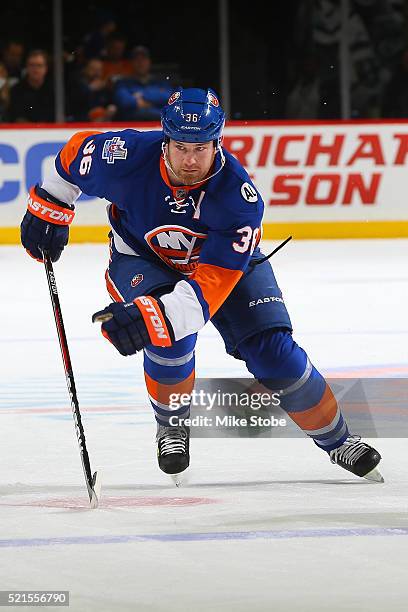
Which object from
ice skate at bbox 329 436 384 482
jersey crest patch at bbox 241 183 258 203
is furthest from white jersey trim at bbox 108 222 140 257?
ice skate at bbox 329 436 384 482

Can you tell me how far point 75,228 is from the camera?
9.28 meters

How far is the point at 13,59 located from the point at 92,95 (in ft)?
2.14

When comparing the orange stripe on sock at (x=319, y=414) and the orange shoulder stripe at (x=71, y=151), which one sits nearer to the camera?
the orange stripe on sock at (x=319, y=414)

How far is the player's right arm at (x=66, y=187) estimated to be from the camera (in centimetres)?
375

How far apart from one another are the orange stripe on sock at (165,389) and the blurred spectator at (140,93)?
21.1 ft

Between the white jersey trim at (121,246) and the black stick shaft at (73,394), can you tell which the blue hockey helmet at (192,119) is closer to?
the white jersey trim at (121,246)

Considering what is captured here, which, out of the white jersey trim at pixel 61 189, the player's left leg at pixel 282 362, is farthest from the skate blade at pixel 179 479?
the white jersey trim at pixel 61 189

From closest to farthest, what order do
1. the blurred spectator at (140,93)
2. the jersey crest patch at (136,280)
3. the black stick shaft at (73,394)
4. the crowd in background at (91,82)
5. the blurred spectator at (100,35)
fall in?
the black stick shaft at (73,394), the jersey crest patch at (136,280), the crowd in background at (91,82), the blurred spectator at (140,93), the blurred spectator at (100,35)

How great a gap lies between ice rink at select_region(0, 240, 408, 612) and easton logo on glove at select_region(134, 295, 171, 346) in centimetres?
43

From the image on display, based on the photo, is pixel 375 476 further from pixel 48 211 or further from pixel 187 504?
pixel 48 211

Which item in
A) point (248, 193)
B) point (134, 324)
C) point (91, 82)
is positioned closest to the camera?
point (134, 324)

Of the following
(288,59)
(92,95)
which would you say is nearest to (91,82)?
(92,95)

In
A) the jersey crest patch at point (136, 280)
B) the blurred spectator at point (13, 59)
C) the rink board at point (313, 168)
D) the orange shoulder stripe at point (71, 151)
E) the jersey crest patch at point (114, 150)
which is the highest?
the jersey crest patch at point (114, 150)

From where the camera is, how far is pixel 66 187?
393 centimetres
